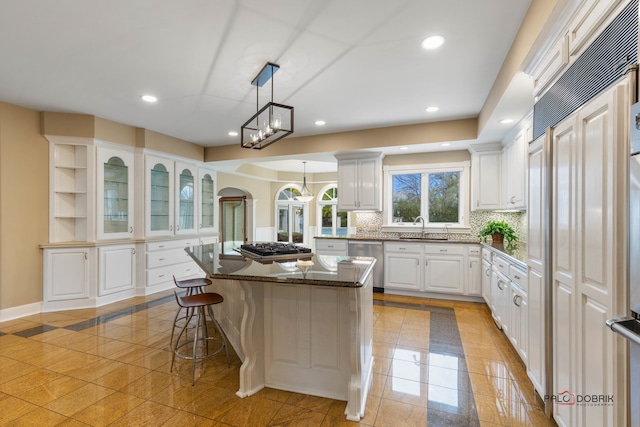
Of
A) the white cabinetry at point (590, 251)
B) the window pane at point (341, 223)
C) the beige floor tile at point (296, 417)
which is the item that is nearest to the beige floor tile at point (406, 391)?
the beige floor tile at point (296, 417)

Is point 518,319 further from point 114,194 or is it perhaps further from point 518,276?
point 114,194

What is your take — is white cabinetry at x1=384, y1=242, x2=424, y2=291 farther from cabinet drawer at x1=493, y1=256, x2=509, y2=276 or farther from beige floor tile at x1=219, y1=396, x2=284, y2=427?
beige floor tile at x1=219, y1=396, x2=284, y2=427

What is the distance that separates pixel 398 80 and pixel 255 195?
6.23m

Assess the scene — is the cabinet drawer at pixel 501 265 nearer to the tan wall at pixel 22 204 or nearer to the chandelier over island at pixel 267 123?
the chandelier over island at pixel 267 123

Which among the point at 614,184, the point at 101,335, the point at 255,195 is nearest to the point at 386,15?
the point at 614,184

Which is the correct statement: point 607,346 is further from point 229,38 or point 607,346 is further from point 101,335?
point 101,335

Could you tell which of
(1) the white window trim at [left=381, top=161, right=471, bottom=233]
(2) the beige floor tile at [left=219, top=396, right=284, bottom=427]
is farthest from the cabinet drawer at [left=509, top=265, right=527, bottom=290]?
(1) the white window trim at [left=381, top=161, right=471, bottom=233]

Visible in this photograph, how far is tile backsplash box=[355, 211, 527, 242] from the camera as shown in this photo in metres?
4.30

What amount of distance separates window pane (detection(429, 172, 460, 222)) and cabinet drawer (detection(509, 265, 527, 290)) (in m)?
2.47

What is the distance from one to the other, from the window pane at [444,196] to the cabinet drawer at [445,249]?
30.9 inches

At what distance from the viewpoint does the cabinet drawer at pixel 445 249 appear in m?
4.54

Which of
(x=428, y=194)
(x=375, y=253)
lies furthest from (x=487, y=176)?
(x=375, y=253)

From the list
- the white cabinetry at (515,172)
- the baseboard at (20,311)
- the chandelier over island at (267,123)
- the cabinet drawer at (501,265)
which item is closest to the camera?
the chandelier over island at (267,123)

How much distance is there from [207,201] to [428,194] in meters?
4.52
